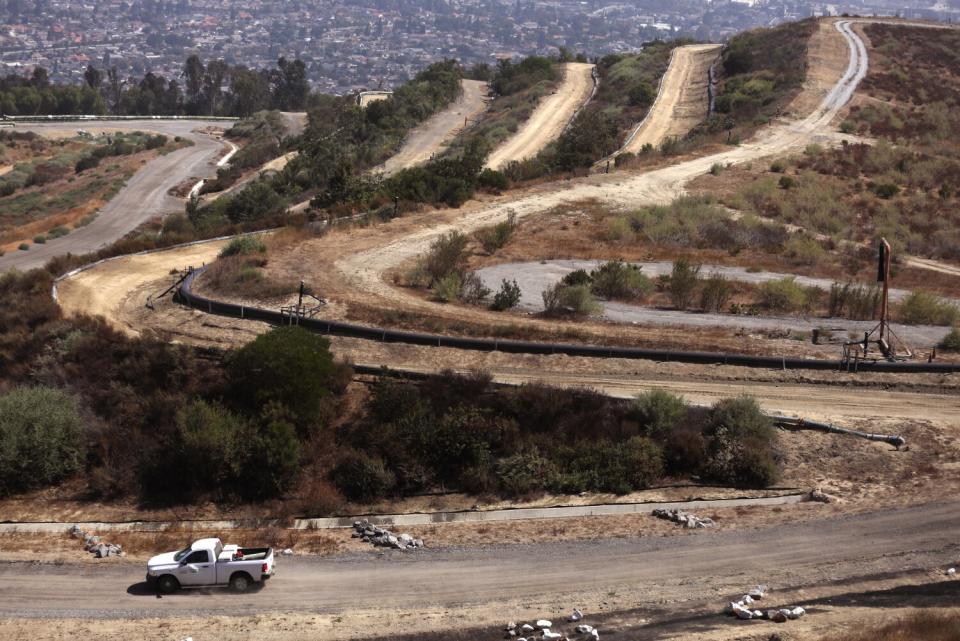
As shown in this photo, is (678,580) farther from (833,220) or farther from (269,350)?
(833,220)

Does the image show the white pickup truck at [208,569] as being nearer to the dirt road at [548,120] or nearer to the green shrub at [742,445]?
the green shrub at [742,445]

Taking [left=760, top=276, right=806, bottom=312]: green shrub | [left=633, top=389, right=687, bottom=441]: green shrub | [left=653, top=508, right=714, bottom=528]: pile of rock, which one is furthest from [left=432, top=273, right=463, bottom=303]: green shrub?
[left=653, top=508, right=714, bottom=528]: pile of rock

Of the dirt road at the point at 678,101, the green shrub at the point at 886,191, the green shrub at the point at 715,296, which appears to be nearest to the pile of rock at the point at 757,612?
the green shrub at the point at 715,296

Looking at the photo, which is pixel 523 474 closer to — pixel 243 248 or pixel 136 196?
pixel 243 248

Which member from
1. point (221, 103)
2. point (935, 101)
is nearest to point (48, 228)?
point (935, 101)

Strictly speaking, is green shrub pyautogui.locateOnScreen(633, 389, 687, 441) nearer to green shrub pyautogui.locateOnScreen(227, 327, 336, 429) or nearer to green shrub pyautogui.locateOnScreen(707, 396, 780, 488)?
green shrub pyautogui.locateOnScreen(707, 396, 780, 488)

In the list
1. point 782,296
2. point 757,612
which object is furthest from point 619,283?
point 757,612

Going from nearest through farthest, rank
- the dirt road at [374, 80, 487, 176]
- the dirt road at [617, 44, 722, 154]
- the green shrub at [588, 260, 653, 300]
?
the green shrub at [588, 260, 653, 300]
the dirt road at [374, 80, 487, 176]
the dirt road at [617, 44, 722, 154]
